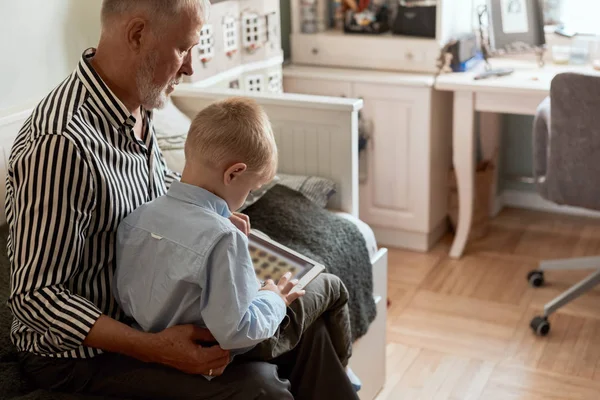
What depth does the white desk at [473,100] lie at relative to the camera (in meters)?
3.10

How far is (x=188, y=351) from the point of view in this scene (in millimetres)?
1498

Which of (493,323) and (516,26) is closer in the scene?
(493,323)

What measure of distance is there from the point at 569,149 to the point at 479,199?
89 centimetres

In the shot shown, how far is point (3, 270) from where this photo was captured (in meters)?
1.91

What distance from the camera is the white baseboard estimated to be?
12.5ft

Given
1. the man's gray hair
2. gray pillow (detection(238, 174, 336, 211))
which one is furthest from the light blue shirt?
gray pillow (detection(238, 174, 336, 211))


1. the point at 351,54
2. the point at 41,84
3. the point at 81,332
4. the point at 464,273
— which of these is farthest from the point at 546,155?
the point at 81,332

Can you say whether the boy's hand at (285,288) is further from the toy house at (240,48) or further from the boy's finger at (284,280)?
the toy house at (240,48)

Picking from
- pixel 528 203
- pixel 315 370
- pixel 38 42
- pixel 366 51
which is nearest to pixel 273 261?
pixel 315 370

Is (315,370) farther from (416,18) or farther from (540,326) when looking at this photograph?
(416,18)

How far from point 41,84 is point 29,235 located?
1059mm

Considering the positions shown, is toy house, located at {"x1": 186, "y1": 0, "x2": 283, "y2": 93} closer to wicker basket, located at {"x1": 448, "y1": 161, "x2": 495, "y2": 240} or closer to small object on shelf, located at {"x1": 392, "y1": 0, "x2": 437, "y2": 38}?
small object on shelf, located at {"x1": 392, "y1": 0, "x2": 437, "y2": 38}

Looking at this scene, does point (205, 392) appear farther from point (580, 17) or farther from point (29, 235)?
point (580, 17)

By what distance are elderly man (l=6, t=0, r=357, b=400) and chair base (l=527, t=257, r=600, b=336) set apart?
139 cm
